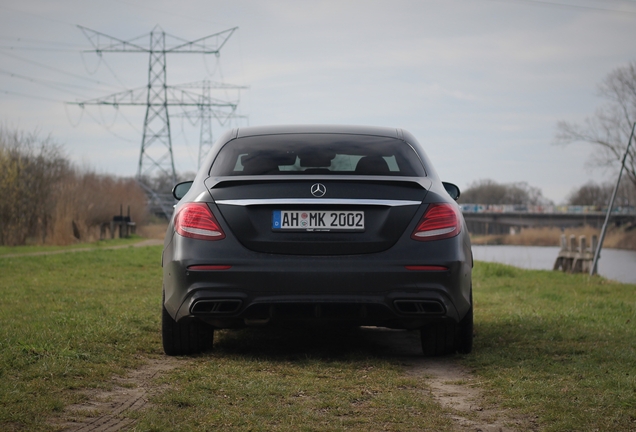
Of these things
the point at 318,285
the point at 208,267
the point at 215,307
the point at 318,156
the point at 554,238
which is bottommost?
the point at 554,238

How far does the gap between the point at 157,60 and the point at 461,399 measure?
1800 inches

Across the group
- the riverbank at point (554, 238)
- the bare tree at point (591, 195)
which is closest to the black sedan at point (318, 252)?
the riverbank at point (554, 238)

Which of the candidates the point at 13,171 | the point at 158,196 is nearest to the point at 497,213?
the point at 158,196

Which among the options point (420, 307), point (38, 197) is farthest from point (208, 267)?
point (38, 197)

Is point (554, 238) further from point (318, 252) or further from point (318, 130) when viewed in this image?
point (318, 252)

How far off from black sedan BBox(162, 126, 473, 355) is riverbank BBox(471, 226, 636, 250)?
191 ft

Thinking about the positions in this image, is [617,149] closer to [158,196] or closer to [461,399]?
[158,196]

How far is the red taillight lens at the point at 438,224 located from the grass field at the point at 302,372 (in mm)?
898

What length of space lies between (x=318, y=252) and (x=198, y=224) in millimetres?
791

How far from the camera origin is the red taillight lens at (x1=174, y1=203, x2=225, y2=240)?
5.46 m

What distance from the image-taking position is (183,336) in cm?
598

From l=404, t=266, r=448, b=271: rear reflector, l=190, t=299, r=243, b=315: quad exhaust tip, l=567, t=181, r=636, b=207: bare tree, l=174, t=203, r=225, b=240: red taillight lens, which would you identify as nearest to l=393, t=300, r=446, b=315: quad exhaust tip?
l=404, t=266, r=448, b=271: rear reflector

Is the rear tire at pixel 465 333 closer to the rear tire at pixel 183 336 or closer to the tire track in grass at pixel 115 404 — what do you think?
the rear tire at pixel 183 336

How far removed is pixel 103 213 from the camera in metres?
38.3
